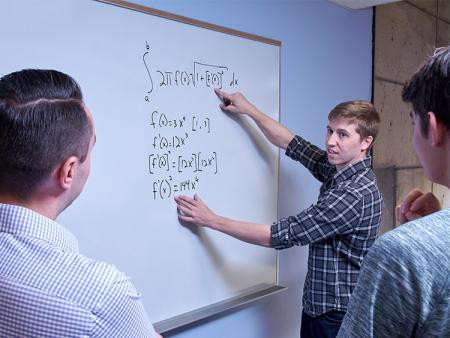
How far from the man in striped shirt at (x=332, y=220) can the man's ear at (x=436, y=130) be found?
0.98m

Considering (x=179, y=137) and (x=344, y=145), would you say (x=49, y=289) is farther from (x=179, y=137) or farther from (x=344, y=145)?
(x=344, y=145)

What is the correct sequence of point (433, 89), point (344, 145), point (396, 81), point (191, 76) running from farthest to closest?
point (396, 81) < point (344, 145) < point (191, 76) < point (433, 89)

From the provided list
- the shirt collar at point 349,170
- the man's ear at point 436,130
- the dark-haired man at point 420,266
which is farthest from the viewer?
the shirt collar at point 349,170

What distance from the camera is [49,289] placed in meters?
0.70

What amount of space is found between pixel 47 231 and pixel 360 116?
153 centimetres

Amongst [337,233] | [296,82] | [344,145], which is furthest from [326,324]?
[296,82]

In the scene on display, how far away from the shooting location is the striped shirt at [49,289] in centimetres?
70

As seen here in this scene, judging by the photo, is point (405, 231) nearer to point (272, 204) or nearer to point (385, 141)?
point (272, 204)

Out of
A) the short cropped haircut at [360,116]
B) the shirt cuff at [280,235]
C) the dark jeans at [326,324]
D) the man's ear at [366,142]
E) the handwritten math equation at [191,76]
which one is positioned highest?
the handwritten math equation at [191,76]

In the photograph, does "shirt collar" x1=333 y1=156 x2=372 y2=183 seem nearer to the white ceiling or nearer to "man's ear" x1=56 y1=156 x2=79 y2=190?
the white ceiling

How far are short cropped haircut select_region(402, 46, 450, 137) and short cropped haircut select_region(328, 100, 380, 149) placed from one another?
1.10 m

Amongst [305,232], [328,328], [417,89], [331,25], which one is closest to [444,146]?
[417,89]

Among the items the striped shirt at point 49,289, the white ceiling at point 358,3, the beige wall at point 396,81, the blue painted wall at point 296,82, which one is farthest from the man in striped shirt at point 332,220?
the beige wall at point 396,81

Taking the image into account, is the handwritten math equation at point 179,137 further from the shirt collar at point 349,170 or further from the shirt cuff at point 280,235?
the shirt collar at point 349,170
